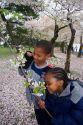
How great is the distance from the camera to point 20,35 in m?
25.8

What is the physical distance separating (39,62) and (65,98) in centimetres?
82

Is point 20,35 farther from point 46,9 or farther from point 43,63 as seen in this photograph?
point 43,63

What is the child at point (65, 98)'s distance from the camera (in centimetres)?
318

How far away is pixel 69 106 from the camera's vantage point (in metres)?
3.21

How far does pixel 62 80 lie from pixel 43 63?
0.79 metres

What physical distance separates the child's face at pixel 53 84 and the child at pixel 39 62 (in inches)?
21.6

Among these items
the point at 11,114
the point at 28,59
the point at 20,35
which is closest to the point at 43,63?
the point at 28,59

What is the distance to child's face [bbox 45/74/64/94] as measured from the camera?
3.16 m

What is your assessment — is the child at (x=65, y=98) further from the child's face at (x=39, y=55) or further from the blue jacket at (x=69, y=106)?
the child's face at (x=39, y=55)

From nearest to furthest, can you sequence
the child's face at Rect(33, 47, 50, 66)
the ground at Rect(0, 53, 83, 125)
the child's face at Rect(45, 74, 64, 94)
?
the child's face at Rect(45, 74, 64, 94) → the child's face at Rect(33, 47, 50, 66) → the ground at Rect(0, 53, 83, 125)

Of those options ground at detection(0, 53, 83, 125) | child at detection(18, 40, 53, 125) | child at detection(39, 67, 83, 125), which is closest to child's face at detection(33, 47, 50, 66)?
child at detection(18, 40, 53, 125)

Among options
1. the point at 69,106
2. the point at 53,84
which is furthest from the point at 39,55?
the point at 69,106

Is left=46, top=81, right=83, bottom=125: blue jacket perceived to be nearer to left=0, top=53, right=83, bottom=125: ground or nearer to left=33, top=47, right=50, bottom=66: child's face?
left=33, top=47, right=50, bottom=66: child's face

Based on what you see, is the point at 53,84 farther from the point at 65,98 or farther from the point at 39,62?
the point at 39,62
